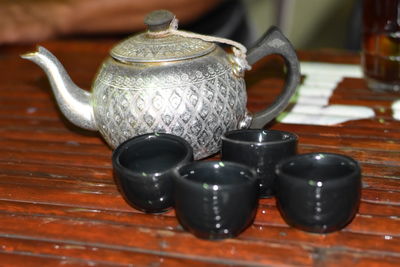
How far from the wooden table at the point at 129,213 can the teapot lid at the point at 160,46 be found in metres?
0.18

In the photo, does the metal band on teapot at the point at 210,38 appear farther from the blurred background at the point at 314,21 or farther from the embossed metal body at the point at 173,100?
the blurred background at the point at 314,21

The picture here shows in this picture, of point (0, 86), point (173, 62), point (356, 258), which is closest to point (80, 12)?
point (0, 86)

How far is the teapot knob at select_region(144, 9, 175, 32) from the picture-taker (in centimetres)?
91

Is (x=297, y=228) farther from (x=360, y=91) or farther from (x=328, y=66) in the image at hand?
(x=328, y=66)

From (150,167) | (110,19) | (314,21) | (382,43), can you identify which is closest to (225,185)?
(150,167)

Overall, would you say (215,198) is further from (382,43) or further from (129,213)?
(382,43)

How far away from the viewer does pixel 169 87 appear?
867mm

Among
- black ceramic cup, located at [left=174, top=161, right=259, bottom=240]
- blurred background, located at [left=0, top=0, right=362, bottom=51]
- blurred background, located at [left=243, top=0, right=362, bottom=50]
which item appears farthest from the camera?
blurred background, located at [left=243, top=0, right=362, bottom=50]

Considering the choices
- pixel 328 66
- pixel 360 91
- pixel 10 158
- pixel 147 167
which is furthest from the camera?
pixel 328 66

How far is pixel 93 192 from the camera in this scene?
0.88 meters

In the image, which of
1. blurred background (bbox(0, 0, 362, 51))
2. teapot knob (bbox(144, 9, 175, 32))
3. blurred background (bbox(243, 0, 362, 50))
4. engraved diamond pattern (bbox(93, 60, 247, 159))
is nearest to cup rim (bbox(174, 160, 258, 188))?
engraved diamond pattern (bbox(93, 60, 247, 159))

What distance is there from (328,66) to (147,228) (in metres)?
0.76

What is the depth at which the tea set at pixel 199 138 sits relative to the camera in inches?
28.3

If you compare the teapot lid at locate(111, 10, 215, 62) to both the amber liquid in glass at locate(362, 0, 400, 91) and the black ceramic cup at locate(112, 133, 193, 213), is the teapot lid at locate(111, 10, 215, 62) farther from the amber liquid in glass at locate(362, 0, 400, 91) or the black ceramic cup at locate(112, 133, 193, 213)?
the amber liquid in glass at locate(362, 0, 400, 91)
